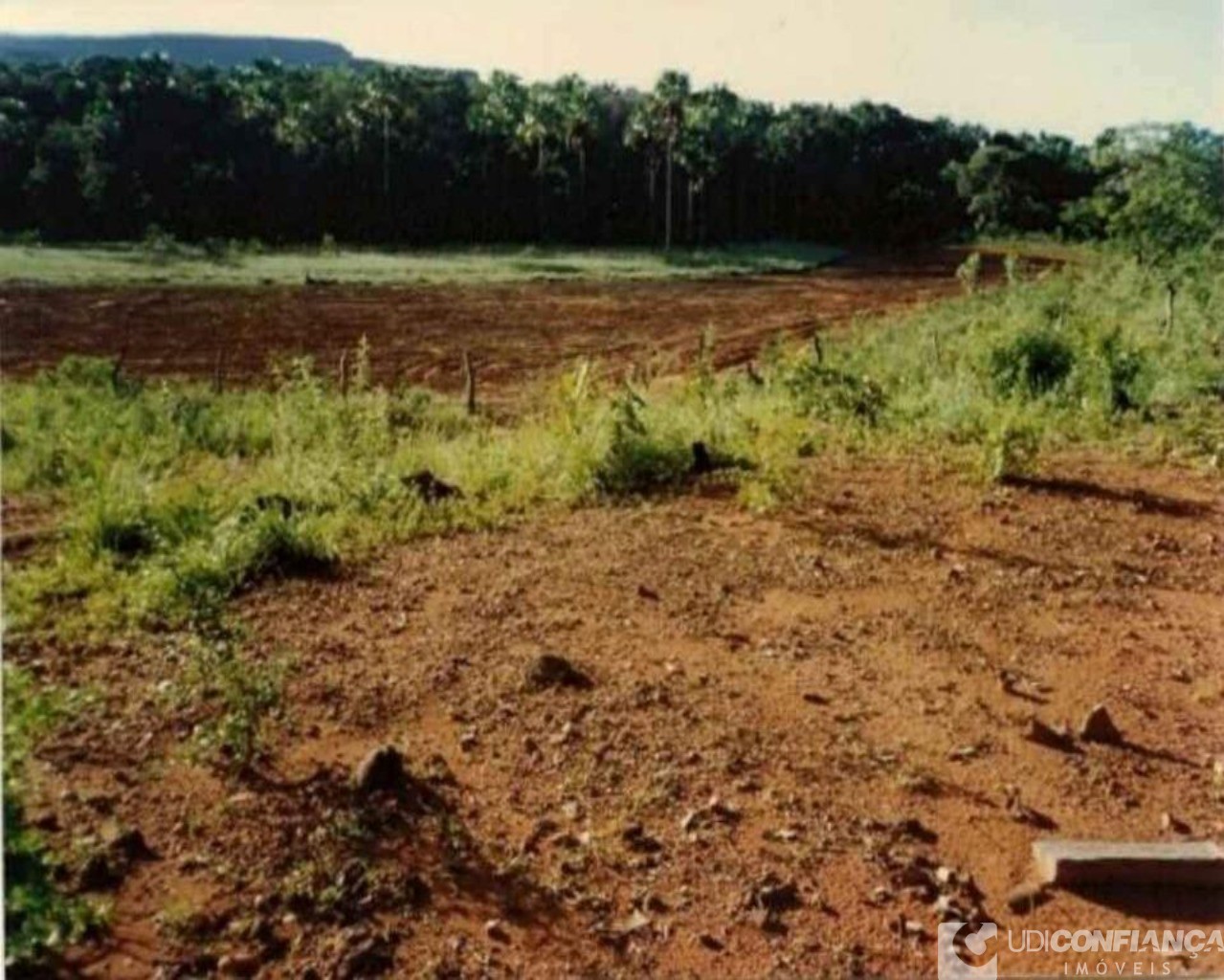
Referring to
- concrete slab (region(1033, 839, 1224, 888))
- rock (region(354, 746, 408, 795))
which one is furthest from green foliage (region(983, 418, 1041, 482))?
rock (region(354, 746, 408, 795))

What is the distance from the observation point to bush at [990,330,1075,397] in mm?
10422

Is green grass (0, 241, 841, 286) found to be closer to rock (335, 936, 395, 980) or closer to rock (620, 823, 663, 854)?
rock (620, 823, 663, 854)

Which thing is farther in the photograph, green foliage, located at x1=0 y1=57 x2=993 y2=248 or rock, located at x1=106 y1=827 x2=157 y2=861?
green foliage, located at x1=0 y1=57 x2=993 y2=248

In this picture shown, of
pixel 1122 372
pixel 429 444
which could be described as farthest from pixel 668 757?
pixel 1122 372

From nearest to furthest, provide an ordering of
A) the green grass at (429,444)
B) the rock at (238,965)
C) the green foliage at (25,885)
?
the green foliage at (25,885)
the rock at (238,965)
the green grass at (429,444)

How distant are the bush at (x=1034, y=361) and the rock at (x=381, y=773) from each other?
7648 millimetres

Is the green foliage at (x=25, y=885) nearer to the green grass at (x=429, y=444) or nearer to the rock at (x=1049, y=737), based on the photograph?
the green grass at (x=429, y=444)

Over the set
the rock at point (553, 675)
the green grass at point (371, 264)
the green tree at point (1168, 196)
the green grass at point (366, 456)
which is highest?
the green tree at point (1168, 196)

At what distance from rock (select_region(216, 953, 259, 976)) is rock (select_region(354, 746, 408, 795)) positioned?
30.6 inches

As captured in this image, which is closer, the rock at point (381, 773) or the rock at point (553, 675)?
the rock at point (381, 773)

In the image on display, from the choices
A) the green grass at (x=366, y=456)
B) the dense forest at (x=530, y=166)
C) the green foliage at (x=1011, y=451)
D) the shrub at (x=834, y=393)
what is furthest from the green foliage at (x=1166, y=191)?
the dense forest at (x=530, y=166)

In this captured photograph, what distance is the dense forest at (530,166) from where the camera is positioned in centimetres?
3191

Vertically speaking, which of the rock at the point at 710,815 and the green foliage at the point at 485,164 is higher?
the green foliage at the point at 485,164

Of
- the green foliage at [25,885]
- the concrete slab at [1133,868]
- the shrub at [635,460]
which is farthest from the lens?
the shrub at [635,460]
